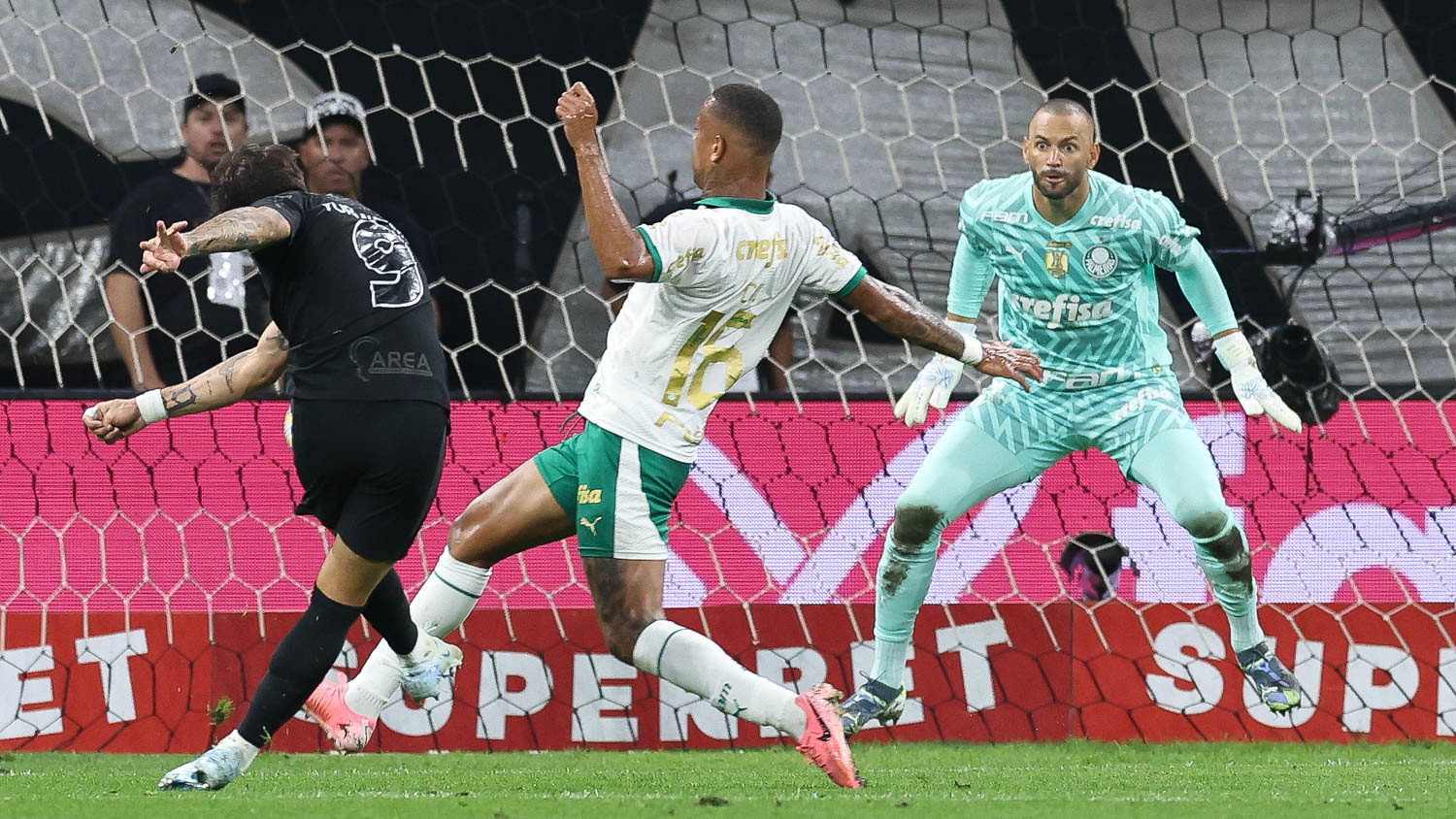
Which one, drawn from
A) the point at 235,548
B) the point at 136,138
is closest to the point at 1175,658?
the point at 235,548

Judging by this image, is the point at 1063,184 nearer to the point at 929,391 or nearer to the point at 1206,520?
the point at 929,391

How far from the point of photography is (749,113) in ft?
13.4

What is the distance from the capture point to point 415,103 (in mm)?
6992

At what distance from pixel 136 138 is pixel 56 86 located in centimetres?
38

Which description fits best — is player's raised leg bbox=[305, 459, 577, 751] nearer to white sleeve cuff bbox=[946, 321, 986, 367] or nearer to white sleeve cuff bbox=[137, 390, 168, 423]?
white sleeve cuff bbox=[137, 390, 168, 423]

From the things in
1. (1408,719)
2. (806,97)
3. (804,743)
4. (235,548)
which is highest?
(804,743)

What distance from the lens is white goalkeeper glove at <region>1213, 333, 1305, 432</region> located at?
530cm

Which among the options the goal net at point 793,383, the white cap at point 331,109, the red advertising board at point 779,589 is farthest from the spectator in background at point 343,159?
the red advertising board at point 779,589

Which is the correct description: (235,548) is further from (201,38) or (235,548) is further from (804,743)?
(804,743)

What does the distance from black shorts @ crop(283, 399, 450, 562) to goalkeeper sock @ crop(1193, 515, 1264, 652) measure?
2229mm

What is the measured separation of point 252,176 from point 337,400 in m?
0.55

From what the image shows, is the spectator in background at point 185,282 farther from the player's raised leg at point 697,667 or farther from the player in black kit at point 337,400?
the player's raised leg at point 697,667

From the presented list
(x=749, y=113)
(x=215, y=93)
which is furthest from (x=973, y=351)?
(x=215, y=93)

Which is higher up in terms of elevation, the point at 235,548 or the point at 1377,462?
the point at 1377,462
